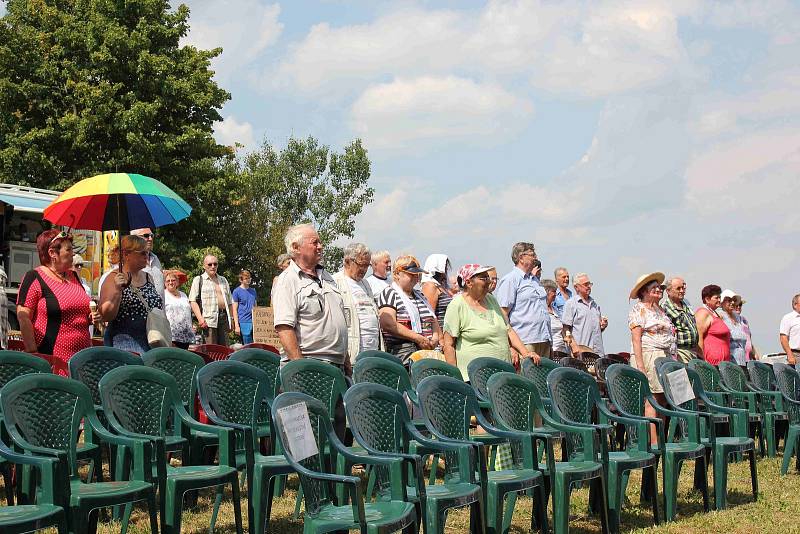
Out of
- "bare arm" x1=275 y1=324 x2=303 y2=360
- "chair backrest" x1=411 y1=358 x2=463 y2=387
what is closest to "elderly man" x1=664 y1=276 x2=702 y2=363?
"chair backrest" x1=411 y1=358 x2=463 y2=387

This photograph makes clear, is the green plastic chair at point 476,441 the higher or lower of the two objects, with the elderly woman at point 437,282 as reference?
lower

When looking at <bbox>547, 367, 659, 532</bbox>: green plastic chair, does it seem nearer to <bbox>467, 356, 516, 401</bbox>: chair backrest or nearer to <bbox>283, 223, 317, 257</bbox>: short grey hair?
<bbox>467, 356, 516, 401</bbox>: chair backrest

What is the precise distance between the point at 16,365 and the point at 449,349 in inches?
122

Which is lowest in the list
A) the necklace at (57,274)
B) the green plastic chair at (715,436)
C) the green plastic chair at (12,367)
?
the green plastic chair at (715,436)

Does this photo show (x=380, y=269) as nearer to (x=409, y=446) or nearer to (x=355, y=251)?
(x=355, y=251)

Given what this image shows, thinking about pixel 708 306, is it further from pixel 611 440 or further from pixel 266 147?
pixel 266 147

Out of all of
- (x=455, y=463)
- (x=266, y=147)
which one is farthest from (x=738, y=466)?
(x=266, y=147)

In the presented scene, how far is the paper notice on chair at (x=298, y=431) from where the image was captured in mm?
4504

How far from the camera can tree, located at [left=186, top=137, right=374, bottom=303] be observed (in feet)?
111

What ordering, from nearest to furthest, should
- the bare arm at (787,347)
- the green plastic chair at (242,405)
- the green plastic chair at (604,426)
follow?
1. the green plastic chair at (242,405)
2. the green plastic chair at (604,426)
3. the bare arm at (787,347)

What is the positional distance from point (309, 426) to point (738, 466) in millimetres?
5800

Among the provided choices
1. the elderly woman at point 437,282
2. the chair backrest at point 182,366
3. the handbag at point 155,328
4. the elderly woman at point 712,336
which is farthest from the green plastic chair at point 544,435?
the elderly woman at point 712,336

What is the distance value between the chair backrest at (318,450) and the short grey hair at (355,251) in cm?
330

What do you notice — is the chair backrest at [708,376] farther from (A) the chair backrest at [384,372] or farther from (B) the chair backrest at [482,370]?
(A) the chair backrest at [384,372]
